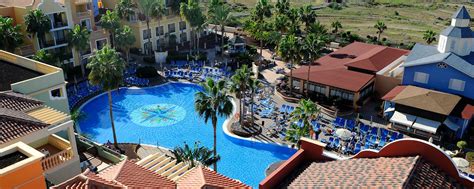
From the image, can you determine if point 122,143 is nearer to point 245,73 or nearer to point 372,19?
point 245,73

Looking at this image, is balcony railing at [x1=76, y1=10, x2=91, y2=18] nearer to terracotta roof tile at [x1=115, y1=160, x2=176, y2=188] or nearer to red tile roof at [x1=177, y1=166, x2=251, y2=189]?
terracotta roof tile at [x1=115, y1=160, x2=176, y2=188]

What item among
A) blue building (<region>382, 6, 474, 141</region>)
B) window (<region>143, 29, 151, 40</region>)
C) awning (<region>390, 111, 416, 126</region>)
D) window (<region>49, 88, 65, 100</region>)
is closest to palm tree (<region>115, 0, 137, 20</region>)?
window (<region>143, 29, 151, 40</region>)

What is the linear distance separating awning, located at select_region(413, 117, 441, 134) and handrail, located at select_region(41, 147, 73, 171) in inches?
1152

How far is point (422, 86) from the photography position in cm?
4209

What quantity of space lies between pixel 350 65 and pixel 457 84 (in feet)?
36.8

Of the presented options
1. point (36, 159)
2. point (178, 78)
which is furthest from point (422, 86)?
point (36, 159)

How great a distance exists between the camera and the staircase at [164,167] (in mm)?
24047

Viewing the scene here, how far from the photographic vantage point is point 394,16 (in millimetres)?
97250

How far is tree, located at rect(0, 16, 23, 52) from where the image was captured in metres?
43.4

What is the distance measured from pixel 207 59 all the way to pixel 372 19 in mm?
50351

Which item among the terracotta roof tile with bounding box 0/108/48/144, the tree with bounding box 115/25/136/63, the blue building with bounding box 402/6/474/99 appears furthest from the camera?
the tree with bounding box 115/25/136/63

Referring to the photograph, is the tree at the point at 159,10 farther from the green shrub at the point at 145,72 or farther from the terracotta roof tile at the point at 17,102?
the terracotta roof tile at the point at 17,102

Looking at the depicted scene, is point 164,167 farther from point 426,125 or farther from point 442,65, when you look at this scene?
point 442,65

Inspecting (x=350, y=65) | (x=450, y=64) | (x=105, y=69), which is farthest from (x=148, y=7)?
(x=450, y=64)
